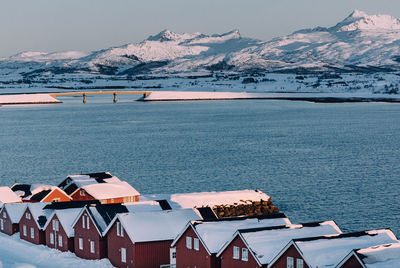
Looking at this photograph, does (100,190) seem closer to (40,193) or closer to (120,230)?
(40,193)

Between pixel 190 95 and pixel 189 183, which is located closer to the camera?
pixel 189 183

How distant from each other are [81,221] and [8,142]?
5322 cm

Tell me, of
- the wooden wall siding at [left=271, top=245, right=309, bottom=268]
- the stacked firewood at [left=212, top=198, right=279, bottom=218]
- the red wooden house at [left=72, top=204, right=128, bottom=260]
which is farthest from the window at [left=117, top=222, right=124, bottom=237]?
the stacked firewood at [left=212, top=198, right=279, bottom=218]

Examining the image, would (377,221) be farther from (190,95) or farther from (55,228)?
(190,95)

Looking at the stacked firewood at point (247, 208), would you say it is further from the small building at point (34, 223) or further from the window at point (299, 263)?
the window at point (299, 263)

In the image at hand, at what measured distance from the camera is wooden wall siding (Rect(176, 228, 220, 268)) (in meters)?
23.3

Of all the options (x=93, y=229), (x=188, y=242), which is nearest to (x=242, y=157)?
(x=93, y=229)

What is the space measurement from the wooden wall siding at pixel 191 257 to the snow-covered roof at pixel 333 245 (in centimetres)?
370

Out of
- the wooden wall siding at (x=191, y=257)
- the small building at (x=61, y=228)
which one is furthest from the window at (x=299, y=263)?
the small building at (x=61, y=228)

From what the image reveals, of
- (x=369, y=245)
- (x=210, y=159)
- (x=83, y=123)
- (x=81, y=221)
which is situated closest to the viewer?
(x=369, y=245)

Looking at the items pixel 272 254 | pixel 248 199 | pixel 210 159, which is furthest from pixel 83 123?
pixel 272 254

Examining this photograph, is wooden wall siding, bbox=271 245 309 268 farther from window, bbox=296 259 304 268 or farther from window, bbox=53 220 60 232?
window, bbox=53 220 60 232

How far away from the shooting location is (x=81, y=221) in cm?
2878

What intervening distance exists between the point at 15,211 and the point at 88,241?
6704 millimetres
